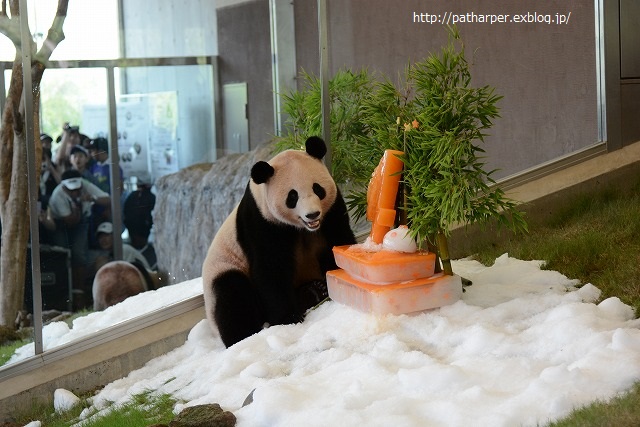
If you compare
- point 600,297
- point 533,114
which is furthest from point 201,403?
point 533,114

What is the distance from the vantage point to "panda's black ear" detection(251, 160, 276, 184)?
4.04 metres

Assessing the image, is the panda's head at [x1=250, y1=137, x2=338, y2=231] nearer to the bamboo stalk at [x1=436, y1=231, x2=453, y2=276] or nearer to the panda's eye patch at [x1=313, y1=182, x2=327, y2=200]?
the panda's eye patch at [x1=313, y1=182, x2=327, y2=200]

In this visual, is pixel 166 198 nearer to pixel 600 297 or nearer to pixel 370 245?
pixel 370 245

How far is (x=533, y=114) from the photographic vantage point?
206 inches

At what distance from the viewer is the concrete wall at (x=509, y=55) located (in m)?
4.94

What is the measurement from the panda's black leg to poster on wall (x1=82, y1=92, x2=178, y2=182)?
2.53ft

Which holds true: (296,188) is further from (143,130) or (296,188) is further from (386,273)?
(143,130)

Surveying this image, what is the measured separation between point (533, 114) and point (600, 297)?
5.61 feet

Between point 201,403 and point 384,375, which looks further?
point 201,403

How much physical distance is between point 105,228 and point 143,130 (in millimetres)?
551

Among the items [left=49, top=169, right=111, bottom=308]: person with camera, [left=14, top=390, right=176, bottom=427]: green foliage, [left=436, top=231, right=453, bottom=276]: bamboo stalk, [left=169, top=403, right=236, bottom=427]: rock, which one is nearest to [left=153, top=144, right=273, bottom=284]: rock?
[left=49, top=169, right=111, bottom=308]: person with camera

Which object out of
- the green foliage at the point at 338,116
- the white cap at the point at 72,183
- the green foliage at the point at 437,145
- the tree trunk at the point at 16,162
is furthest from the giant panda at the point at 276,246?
the tree trunk at the point at 16,162

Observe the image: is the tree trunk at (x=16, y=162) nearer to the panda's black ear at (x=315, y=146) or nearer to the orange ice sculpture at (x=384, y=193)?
the panda's black ear at (x=315, y=146)

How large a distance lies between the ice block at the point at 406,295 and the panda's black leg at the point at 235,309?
563mm
